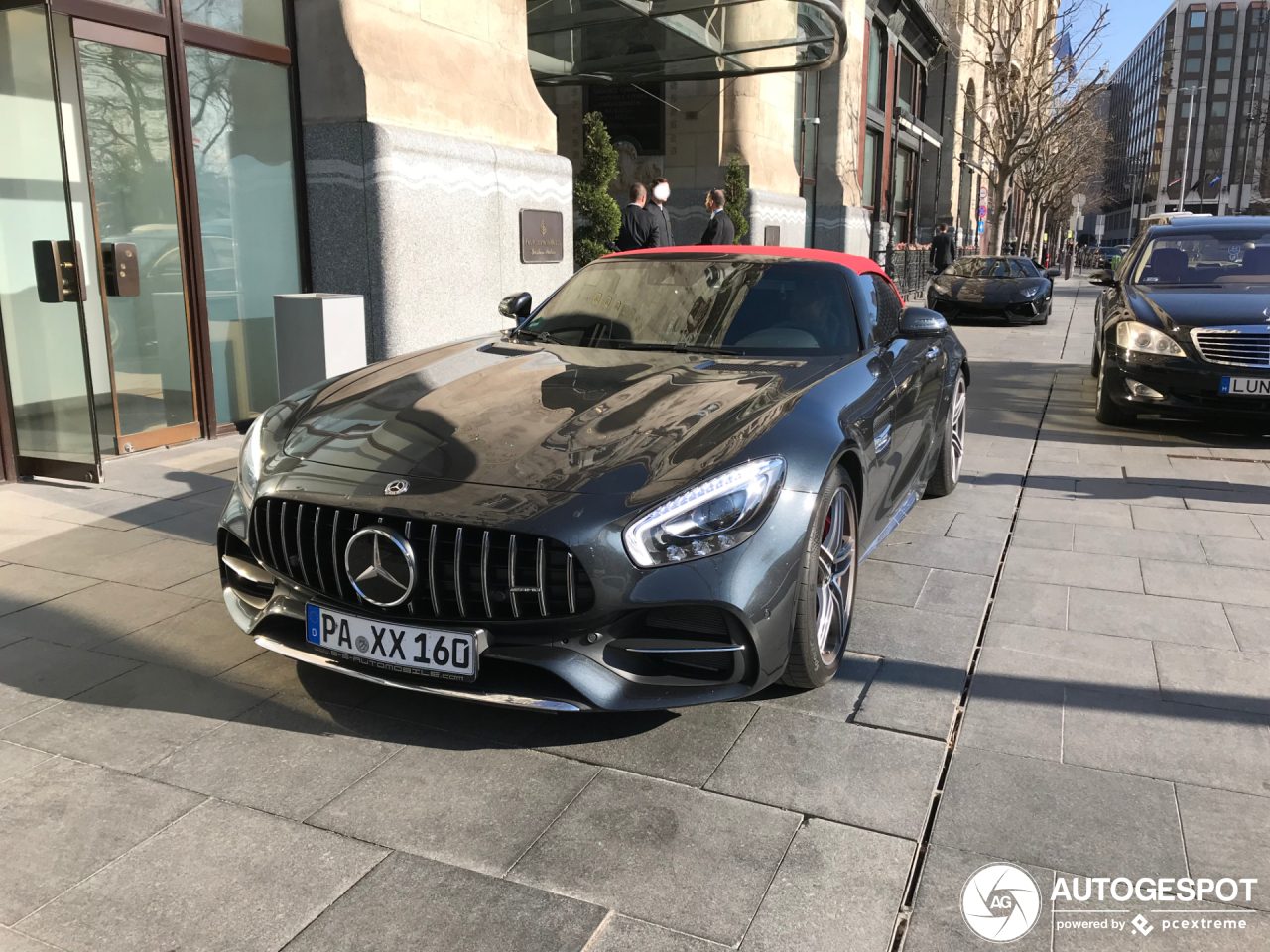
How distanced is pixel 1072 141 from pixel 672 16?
38380 millimetres

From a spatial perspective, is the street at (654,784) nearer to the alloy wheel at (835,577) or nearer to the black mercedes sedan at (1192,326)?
the alloy wheel at (835,577)

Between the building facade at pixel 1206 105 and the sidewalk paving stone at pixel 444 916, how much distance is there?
140 m

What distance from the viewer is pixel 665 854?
2648mm

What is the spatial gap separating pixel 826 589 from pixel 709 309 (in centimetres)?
153

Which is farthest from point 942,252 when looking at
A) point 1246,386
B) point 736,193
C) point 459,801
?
point 459,801

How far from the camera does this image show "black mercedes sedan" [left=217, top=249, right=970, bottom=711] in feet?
9.48

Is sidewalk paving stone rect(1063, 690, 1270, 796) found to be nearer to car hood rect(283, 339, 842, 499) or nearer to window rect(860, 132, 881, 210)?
car hood rect(283, 339, 842, 499)

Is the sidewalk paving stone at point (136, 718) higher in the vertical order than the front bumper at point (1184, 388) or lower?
lower

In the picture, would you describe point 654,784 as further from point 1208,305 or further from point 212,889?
point 1208,305

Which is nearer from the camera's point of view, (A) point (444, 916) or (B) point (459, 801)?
(A) point (444, 916)

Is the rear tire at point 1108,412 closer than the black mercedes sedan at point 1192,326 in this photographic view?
No

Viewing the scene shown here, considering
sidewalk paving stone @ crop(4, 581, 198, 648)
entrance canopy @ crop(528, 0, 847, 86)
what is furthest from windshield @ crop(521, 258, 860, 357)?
entrance canopy @ crop(528, 0, 847, 86)

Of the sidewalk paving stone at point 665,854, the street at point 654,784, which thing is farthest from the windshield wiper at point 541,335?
the sidewalk paving stone at point 665,854

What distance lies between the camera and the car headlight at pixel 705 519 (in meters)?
2.89
